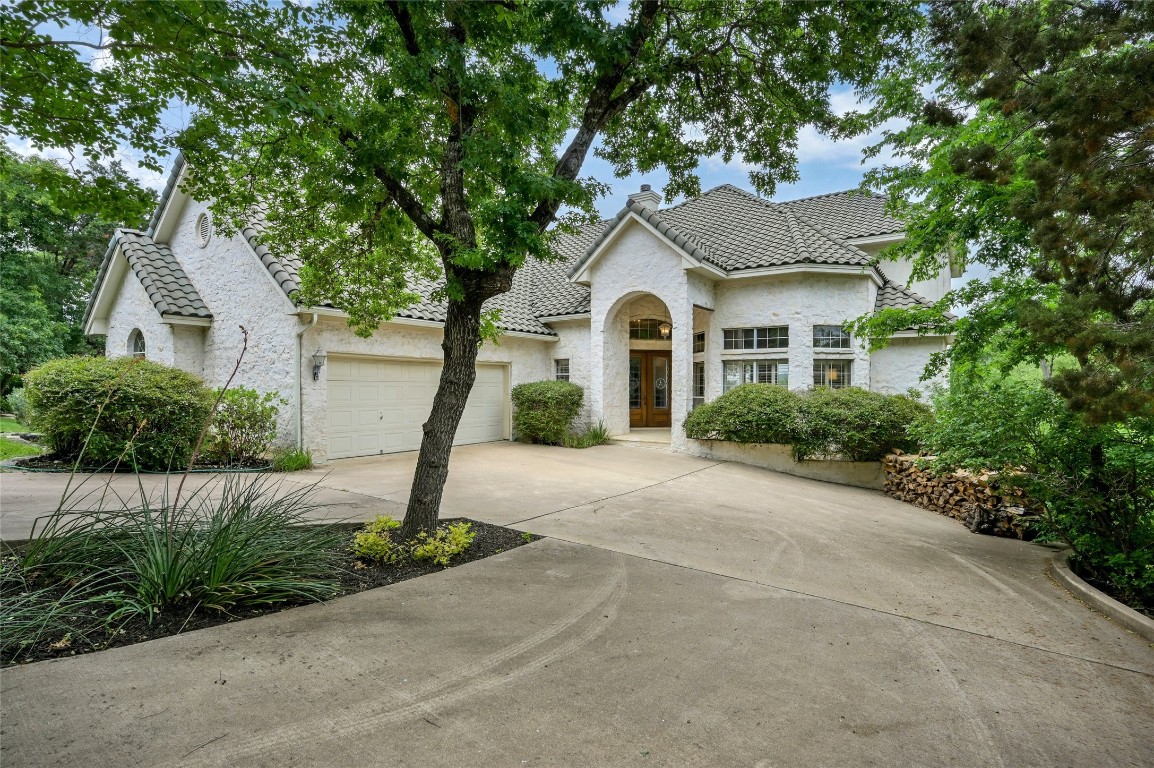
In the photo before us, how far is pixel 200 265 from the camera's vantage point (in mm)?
12398

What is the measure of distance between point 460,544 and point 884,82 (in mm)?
7452

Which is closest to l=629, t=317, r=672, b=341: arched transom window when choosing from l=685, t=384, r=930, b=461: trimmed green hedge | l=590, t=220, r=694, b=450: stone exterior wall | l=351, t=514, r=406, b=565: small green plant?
l=590, t=220, r=694, b=450: stone exterior wall

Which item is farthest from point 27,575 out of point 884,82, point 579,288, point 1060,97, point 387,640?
point 579,288

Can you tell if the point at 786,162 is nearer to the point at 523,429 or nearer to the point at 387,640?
the point at 387,640

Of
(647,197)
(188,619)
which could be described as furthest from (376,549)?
(647,197)

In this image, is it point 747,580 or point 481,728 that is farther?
point 747,580

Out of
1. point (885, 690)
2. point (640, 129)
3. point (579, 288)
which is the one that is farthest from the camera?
point (579, 288)

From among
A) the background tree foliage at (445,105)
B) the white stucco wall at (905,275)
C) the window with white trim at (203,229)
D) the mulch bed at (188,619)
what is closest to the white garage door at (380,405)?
the background tree foliage at (445,105)

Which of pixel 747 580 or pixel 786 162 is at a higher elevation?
pixel 786 162

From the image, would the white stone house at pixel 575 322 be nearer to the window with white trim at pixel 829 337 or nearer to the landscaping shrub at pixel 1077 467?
the window with white trim at pixel 829 337

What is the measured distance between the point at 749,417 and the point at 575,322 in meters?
6.00

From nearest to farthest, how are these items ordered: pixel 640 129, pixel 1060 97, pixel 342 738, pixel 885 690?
pixel 342 738, pixel 885 690, pixel 1060 97, pixel 640 129

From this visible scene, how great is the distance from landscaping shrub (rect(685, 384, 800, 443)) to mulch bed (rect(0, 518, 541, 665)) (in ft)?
25.4

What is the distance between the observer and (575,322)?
1554cm
